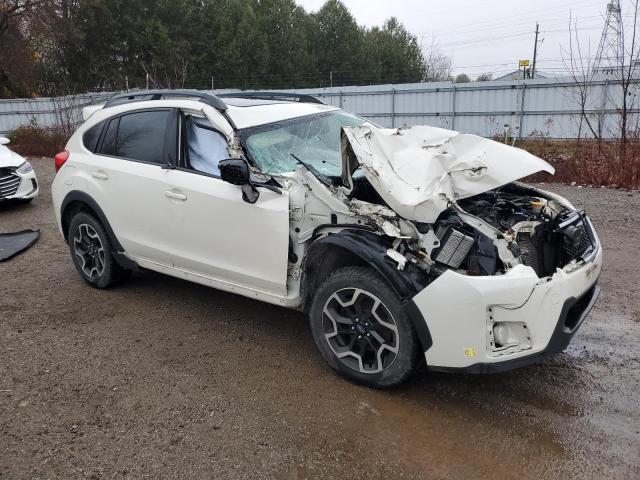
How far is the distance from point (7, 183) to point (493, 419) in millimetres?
8980

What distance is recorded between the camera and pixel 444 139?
151 inches

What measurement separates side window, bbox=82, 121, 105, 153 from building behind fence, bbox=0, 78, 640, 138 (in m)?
14.4

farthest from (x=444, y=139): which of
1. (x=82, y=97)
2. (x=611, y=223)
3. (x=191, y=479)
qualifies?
(x=82, y=97)

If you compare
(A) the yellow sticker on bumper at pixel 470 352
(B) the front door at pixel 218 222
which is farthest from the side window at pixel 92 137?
(A) the yellow sticker on bumper at pixel 470 352

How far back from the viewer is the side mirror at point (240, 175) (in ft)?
11.6

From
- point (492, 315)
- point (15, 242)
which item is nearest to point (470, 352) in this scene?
point (492, 315)

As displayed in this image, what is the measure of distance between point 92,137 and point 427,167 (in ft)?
11.2

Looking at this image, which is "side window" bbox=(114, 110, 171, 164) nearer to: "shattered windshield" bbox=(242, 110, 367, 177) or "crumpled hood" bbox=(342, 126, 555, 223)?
"shattered windshield" bbox=(242, 110, 367, 177)

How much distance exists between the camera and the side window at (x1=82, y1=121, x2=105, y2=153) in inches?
202

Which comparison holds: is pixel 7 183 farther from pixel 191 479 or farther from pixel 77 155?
pixel 191 479

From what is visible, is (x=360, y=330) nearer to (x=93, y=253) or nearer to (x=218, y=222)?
(x=218, y=222)

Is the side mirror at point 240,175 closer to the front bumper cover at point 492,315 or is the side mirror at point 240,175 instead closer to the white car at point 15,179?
the front bumper cover at point 492,315

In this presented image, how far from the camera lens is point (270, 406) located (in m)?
3.37

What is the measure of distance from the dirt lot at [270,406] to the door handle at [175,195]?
3.65 feet
